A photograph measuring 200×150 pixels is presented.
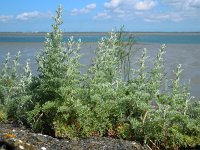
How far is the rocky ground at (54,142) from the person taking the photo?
6833 mm

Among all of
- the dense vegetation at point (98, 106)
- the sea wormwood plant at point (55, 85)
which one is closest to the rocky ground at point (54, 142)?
the dense vegetation at point (98, 106)

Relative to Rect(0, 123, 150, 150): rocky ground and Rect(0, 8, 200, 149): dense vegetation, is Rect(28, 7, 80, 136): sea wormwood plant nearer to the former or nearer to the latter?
Rect(0, 8, 200, 149): dense vegetation

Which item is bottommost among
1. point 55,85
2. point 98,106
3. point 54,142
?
point 54,142

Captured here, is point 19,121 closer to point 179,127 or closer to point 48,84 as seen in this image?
point 48,84

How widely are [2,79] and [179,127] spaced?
4.27 metres

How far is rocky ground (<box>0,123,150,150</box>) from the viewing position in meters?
6.83

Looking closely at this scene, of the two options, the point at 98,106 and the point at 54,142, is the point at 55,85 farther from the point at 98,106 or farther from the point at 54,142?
the point at 54,142

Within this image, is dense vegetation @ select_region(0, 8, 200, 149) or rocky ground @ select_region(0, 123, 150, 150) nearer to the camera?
rocky ground @ select_region(0, 123, 150, 150)

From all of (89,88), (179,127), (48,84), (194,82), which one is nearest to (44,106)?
(48,84)

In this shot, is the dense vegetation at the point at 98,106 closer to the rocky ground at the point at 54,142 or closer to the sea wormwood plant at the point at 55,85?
the sea wormwood plant at the point at 55,85

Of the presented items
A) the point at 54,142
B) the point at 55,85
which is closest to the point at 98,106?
the point at 55,85

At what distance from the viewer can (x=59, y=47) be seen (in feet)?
26.1

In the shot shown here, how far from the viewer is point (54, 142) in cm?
721

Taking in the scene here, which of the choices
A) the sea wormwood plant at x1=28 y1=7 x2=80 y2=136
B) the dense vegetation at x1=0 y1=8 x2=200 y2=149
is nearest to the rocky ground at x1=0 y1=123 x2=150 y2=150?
the dense vegetation at x1=0 y1=8 x2=200 y2=149
